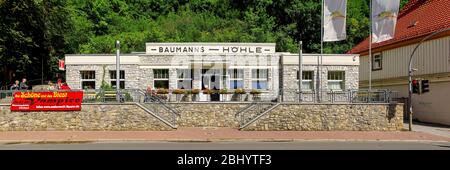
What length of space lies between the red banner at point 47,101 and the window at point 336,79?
16794mm

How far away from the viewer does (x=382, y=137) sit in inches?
929

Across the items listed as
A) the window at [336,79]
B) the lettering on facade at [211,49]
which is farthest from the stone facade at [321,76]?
the lettering on facade at [211,49]

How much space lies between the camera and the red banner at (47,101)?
84.7ft

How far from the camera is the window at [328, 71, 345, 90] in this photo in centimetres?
3397

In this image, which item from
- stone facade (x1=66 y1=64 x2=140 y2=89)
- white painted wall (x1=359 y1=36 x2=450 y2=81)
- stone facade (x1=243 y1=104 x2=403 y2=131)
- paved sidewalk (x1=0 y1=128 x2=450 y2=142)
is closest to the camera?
paved sidewalk (x1=0 y1=128 x2=450 y2=142)

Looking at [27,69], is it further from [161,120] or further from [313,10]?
[313,10]

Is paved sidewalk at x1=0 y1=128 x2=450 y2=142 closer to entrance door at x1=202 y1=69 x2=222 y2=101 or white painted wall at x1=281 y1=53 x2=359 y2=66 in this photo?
entrance door at x1=202 y1=69 x2=222 y2=101

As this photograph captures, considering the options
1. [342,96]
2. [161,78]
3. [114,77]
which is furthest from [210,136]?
[114,77]

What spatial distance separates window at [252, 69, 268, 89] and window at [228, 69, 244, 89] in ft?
2.66

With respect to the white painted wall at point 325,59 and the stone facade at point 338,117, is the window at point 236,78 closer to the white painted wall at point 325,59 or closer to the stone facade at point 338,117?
the white painted wall at point 325,59

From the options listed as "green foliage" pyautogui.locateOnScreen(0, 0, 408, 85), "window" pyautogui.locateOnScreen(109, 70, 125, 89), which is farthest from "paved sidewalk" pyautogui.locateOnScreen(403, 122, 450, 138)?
"green foliage" pyautogui.locateOnScreen(0, 0, 408, 85)

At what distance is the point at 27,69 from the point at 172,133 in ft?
76.1
